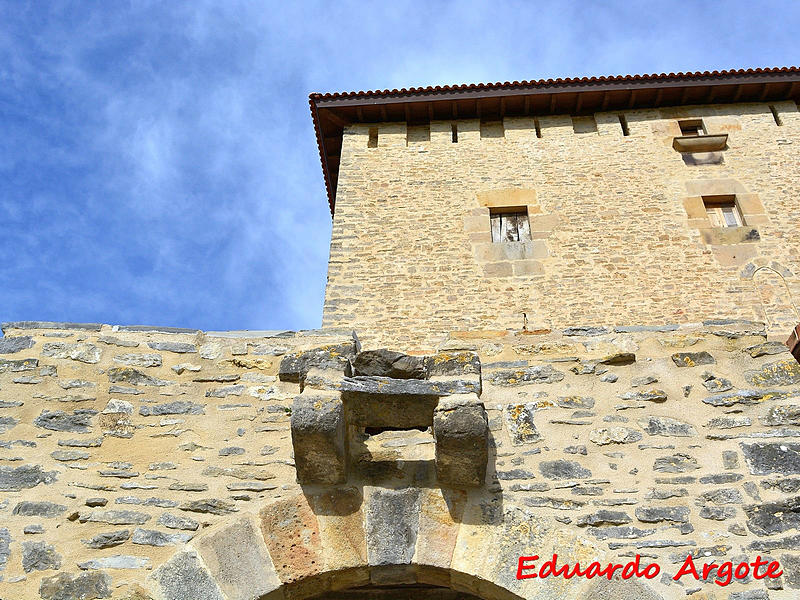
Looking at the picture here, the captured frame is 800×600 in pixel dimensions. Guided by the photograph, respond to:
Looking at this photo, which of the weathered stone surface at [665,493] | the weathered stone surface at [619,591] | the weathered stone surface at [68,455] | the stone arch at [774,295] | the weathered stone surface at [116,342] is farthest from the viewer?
the stone arch at [774,295]

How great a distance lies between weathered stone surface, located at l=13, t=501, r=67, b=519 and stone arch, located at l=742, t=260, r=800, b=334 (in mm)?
8332

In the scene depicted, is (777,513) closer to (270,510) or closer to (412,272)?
(270,510)

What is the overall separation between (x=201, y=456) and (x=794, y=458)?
2.77m

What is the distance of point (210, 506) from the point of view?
3330mm

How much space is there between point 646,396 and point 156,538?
242cm

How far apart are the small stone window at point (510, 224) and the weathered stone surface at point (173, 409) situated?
7.01 m

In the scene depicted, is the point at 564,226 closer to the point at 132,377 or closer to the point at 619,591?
the point at 132,377

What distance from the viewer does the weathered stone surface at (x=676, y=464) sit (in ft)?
11.2

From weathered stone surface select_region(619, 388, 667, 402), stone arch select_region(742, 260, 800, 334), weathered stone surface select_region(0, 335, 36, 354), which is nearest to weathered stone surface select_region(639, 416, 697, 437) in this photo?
weathered stone surface select_region(619, 388, 667, 402)

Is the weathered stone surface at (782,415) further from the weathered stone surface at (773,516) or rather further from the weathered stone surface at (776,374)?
the weathered stone surface at (773,516)

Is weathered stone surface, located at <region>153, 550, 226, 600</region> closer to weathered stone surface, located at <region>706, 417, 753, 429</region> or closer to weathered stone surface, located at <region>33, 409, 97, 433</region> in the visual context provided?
weathered stone surface, located at <region>33, 409, 97, 433</region>

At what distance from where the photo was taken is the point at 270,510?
130 inches

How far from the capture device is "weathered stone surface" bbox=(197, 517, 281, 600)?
3068 millimetres

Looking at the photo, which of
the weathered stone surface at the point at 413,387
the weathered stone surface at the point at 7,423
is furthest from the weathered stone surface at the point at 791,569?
the weathered stone surface at the point at 7,423
